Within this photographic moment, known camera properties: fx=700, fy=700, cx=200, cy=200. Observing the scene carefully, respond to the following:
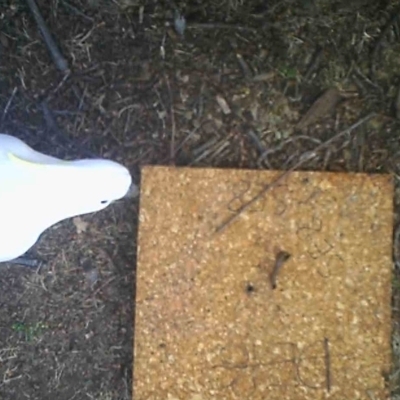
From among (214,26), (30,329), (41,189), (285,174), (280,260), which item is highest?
(214,26)

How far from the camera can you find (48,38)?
1496 millimetres

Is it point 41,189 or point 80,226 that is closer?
point 41,189

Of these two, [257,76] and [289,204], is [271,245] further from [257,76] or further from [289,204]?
[257,76]

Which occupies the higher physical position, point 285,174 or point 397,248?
point 285,174

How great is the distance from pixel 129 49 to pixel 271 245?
0.52 m

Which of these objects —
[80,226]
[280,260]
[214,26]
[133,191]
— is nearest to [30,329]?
[80,226]

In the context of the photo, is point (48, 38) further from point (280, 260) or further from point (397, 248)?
point (397, 248)

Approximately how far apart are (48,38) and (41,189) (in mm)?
420

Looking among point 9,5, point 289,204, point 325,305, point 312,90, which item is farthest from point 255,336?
point 9,5

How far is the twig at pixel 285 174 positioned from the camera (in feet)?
4.87

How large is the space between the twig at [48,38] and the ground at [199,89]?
12 millimetres

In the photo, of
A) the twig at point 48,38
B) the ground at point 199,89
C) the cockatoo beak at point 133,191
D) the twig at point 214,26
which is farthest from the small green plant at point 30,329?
the twig at point 214,26

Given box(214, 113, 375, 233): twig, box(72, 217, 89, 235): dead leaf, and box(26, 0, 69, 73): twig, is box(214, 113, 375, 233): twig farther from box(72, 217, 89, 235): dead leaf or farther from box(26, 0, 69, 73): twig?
box(26, 0, 69, 73): twig

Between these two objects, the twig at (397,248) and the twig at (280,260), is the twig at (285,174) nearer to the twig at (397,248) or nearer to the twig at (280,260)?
the twig at (280,260)
